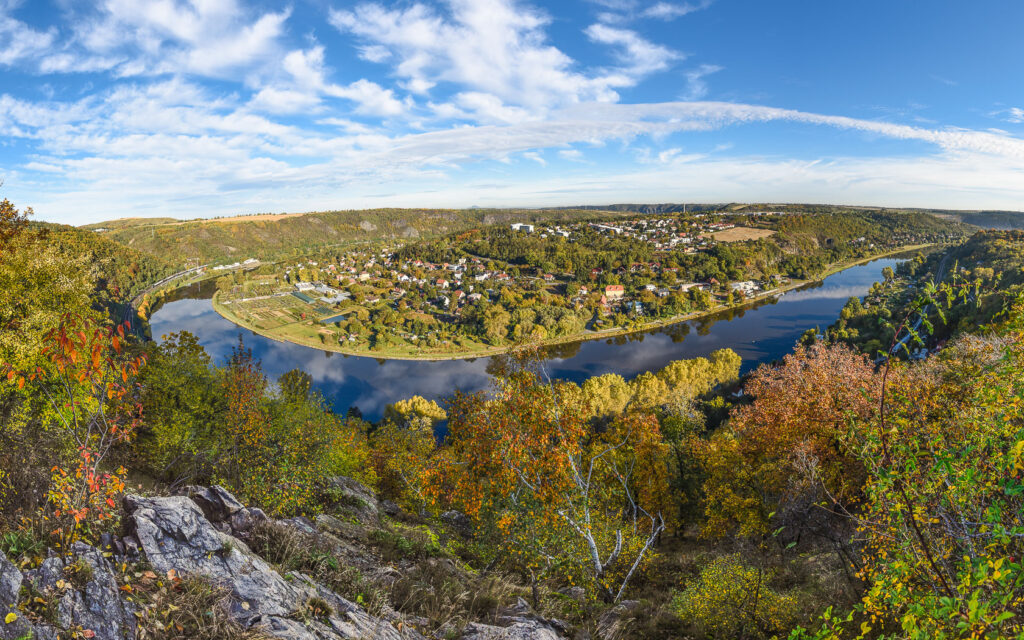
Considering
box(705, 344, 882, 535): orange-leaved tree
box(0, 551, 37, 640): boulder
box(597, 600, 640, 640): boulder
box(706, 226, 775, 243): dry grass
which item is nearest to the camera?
box(0, 551, 37, 640): boulder

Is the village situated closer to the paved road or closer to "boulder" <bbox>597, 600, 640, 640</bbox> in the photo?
the paved road

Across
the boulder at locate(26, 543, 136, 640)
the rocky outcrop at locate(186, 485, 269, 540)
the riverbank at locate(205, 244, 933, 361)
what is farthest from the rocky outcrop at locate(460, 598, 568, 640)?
the riverbank at locate(205, 244, 933, 361)

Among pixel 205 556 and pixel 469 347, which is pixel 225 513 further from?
pixel 469 347

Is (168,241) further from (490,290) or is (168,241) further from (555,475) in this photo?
(555,475)

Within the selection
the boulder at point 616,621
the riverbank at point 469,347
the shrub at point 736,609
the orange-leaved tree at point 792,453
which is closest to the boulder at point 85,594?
the boulder at point 616,621

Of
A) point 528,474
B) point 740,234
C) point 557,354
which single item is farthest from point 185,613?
point 740,234

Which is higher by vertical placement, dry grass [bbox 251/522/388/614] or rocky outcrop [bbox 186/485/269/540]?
rocky outcrop [bbox 186/485/269/540]

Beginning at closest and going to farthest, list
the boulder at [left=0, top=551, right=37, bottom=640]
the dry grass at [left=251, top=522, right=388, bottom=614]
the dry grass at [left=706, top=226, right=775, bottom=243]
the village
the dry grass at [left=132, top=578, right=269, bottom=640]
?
1. the boulder at [left=0, top=551, right=37, bottom=640]
2. the dry grass at [left=132, top=578, right=269, bottom=640]
3. the dry grass at [left=251, top=522, right=388, bottom=614]
4. the village
5. the dry grass at [left=706, top=226, right=775, bottom=243]

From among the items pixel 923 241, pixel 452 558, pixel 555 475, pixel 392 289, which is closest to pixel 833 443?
pixel 555 475
